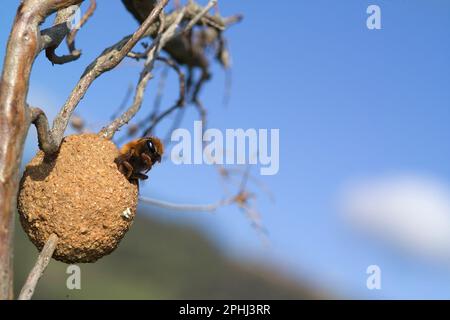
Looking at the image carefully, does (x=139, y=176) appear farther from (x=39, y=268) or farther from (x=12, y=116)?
(x=12, y=116)

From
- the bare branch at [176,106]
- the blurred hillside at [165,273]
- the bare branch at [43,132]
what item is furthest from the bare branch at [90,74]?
the blurred hillside at [165,273]

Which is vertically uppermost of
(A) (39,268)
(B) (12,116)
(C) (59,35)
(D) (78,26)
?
(D) (78,26)

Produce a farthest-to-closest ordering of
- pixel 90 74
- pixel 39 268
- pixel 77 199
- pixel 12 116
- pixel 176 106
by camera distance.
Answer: pixel 176 106 < pixel 90 74 < pixel 77 199 < pixel 39 268 < pixel 12 116

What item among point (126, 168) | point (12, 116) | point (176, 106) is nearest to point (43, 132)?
point (12, 116)

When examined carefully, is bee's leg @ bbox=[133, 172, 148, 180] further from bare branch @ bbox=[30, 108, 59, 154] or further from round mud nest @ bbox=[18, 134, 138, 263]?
bare branch @ bbox=[30, 108, 59, 154]

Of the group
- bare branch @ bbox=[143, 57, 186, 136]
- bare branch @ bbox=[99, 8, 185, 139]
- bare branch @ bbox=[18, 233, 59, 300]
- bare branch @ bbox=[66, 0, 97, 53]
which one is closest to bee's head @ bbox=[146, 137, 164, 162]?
bare branch @ bbox=[99, 8, 185, 139]

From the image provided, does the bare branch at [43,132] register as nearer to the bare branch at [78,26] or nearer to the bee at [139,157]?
the bee at [139,157]
